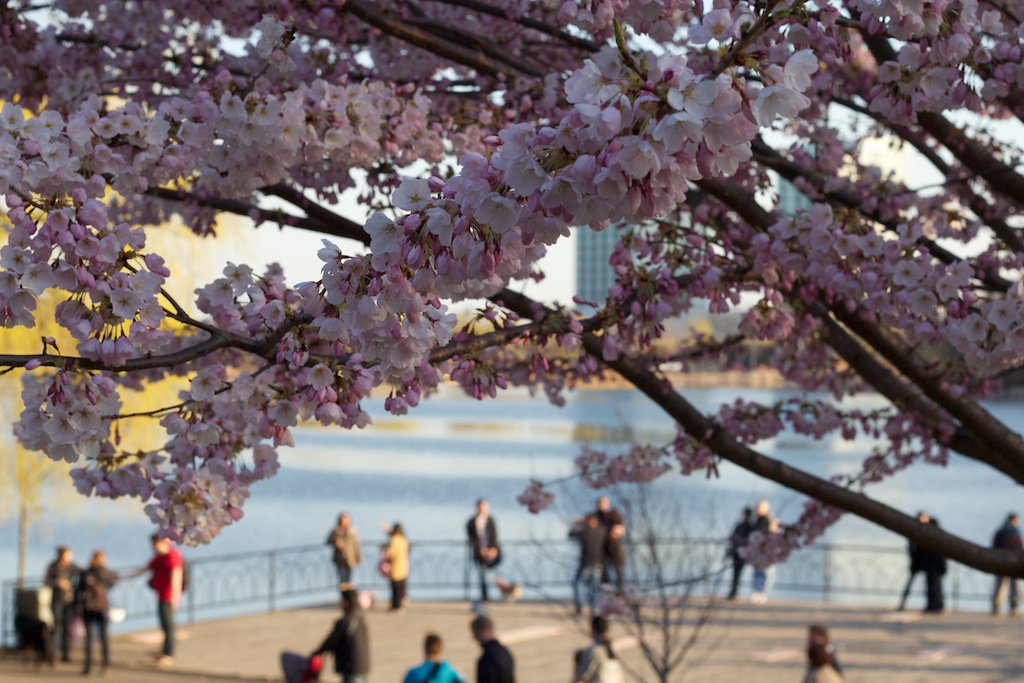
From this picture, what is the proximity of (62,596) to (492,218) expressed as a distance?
40.4 ft

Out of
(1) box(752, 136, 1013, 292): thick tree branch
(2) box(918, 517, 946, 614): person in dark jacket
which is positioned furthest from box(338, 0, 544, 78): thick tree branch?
(2) box(918, 517, 946, 614): person in dark jacket

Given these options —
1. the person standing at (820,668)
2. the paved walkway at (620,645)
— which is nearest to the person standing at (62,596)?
the paved walkway at (620,645)

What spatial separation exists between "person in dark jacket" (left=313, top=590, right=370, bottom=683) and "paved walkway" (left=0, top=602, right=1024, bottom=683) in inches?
79.6

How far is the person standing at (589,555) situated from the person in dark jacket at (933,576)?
3.91 m

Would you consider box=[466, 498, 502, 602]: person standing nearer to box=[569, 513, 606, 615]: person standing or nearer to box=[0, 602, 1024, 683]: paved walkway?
box=[0, 602, 1024, 683]: paved walkway

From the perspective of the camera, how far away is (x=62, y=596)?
1281cm

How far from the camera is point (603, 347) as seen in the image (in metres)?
3.49

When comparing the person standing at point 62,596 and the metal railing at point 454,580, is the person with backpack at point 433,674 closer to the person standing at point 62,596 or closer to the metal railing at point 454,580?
the person standing at point 62,596

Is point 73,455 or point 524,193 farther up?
point 524,193

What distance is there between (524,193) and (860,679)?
11.9m

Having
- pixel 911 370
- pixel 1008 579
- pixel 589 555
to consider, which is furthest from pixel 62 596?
pixel 1008 579

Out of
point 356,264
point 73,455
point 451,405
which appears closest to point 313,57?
point 73,455

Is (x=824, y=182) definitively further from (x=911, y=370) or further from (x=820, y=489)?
(x=820, y=489)

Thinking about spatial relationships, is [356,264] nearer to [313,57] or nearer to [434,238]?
[434,238]
